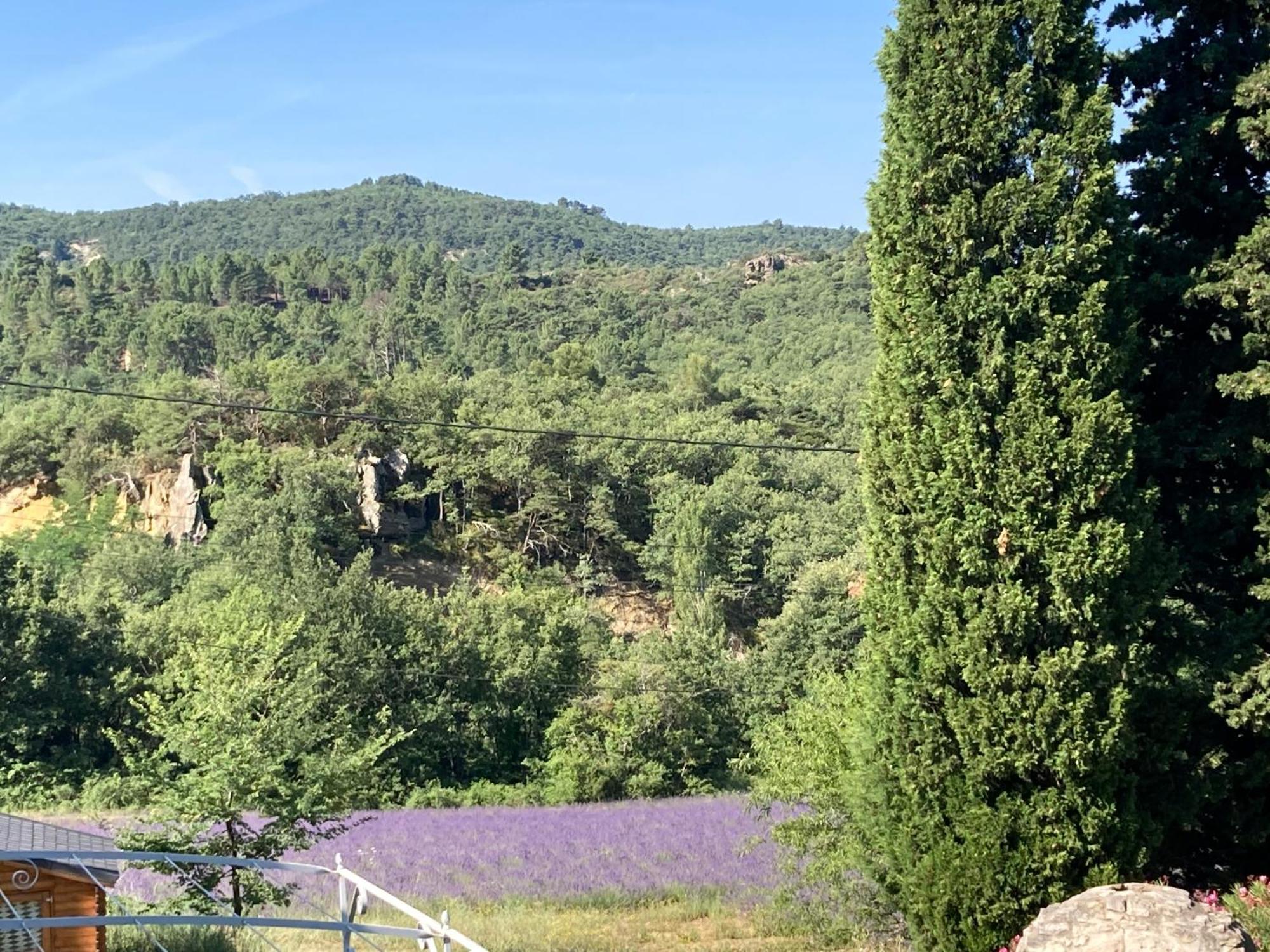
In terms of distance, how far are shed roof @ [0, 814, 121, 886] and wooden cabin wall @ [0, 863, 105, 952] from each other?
17cm

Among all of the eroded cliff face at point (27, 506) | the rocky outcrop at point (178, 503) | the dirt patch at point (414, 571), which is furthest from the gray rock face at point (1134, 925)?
the eroded cliff face at point (27, 506)

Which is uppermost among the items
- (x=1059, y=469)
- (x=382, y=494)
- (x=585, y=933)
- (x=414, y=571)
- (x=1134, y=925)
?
(x=1059, y=469)

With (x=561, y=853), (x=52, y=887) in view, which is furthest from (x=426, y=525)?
(x=52, y=887)

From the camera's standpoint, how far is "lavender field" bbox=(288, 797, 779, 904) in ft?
50.1

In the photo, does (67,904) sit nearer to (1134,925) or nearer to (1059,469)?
(1134,925)

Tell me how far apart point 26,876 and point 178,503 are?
149 feet

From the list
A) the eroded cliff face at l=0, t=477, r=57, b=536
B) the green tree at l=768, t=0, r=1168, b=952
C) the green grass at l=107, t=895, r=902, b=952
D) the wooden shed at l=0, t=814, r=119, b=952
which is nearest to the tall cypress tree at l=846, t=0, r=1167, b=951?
the green tree at l=768, t=0, r=1168, b=952

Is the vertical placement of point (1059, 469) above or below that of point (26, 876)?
above

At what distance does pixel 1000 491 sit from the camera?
27.4 feet

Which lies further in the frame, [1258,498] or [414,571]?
[414,571]

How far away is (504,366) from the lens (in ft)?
278

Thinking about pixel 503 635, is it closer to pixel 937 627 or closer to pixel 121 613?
pixel 121 613

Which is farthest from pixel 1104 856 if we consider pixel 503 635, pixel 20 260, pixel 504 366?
pixel 20 260

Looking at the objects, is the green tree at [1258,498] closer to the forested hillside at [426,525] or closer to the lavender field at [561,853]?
the forested hillside at [426,525]
